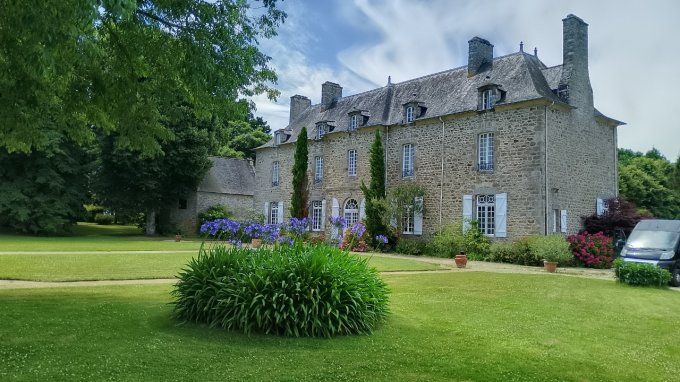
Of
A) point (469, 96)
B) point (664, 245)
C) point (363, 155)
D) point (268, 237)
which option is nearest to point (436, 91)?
point (469, 96)

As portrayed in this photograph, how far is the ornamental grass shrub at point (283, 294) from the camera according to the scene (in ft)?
21.0

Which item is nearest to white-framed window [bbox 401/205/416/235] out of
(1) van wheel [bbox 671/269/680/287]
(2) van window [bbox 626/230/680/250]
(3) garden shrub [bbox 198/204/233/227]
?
(2) van window [bbox 626/230/680/250]

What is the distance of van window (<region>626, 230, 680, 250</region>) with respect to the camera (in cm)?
1477

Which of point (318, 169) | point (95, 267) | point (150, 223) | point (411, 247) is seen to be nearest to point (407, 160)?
point (411, 247)

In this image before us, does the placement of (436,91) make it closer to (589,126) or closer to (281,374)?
(589,126)

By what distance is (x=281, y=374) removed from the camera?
4855mm

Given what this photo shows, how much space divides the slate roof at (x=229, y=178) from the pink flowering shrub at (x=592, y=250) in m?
25.4

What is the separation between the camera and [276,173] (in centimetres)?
3228

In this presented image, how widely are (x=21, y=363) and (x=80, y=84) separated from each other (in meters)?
5.18

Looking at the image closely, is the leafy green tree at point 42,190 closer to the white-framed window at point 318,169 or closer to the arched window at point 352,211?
the white-framed window at point 318,169

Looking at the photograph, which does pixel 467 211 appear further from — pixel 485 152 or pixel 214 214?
pixel 214 214

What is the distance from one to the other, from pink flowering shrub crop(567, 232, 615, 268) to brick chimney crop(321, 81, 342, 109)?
1659 centimetres

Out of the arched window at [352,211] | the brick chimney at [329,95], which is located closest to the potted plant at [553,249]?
the arched window at [352,211]

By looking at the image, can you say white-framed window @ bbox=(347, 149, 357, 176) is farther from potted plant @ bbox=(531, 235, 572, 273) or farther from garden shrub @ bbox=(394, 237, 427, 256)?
potted plant @ bbox=(531, 235, 572, 273)
